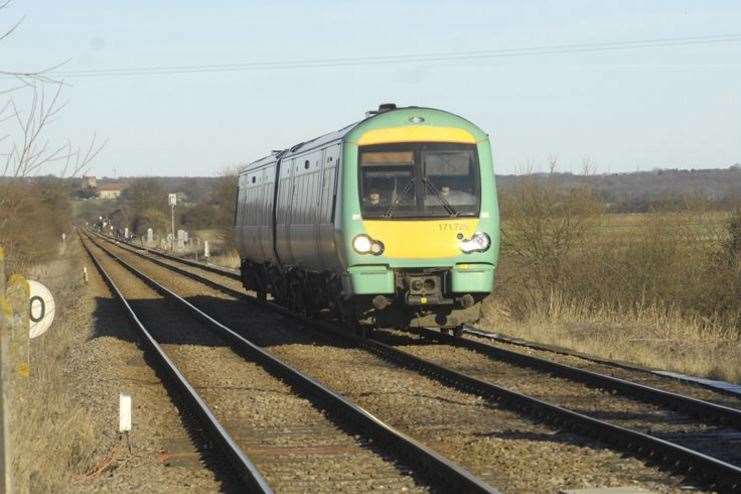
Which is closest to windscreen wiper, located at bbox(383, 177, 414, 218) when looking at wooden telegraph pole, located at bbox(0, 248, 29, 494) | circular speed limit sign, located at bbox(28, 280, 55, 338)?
circular speed limit sign, located at bbox(28, 280, 55, 338)

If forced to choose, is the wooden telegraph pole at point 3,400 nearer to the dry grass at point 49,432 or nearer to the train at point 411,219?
the dry grass at point 49,432

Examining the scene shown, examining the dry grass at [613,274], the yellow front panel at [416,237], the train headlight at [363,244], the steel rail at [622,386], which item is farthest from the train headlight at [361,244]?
the dry grass at [613,274]

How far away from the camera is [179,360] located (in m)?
18.2

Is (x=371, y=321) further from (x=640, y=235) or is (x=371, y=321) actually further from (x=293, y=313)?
(x=640, y=235)

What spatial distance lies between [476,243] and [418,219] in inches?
35.6

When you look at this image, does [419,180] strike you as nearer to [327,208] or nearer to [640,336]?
[327,208]

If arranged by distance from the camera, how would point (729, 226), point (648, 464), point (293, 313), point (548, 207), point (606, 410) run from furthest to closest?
point (548, 207)
point (729, 226)
point (293, 313)
point (606, 410)
point (648, 464)

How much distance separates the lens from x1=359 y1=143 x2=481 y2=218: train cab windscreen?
17766 mm

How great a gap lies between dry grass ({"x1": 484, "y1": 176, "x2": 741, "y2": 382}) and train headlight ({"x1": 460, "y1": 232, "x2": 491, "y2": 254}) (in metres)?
2.54

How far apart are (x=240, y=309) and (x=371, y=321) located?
11.2 metres

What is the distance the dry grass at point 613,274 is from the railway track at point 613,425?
458 centimetres

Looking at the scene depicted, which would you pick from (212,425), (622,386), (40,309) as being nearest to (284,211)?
(622,386)

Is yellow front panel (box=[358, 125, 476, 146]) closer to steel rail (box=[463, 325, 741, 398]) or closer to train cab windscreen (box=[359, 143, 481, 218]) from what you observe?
train cab windscreen (box=[359, 143, 481, 218])

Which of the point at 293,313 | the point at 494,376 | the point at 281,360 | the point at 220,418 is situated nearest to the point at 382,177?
the point at 281,360
